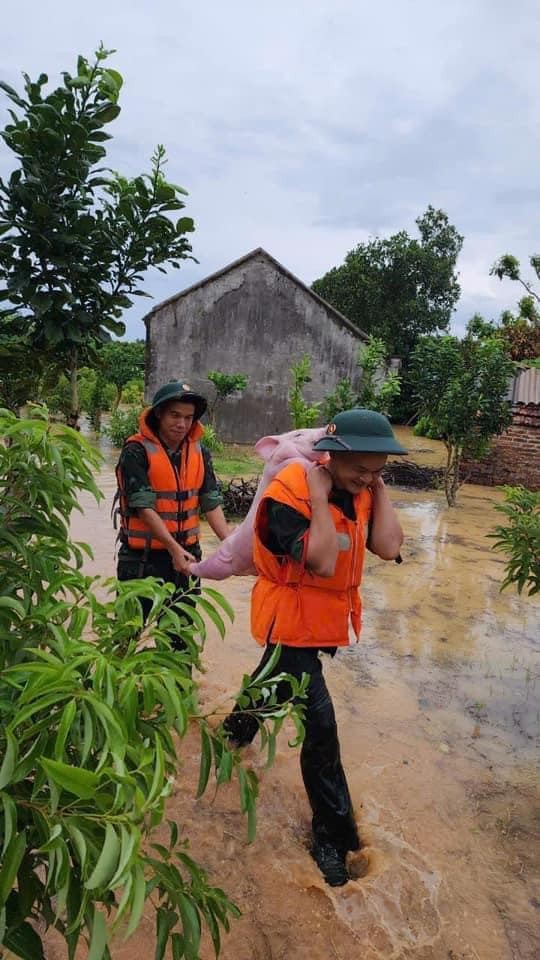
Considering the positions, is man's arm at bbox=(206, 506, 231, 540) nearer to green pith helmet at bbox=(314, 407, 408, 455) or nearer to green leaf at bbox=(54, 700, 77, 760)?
green pith helmet at bbox=(314, 407, 408, 455)

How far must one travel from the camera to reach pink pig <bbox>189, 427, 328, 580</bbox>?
2.74 meters

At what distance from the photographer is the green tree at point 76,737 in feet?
3.13

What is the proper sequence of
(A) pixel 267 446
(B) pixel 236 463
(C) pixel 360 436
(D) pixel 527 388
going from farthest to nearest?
1. (B) pixel 236 463
2. (D) pixel 527 388
3. (A) pixel 267 446
4. (C) pixel 360 436

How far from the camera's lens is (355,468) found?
8.32 ft

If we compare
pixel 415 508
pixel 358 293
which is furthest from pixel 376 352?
pixel 358 293

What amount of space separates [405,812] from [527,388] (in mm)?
11481

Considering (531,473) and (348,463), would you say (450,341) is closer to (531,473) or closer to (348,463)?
(531,473)

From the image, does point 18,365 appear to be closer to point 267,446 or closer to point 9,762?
point 267,446

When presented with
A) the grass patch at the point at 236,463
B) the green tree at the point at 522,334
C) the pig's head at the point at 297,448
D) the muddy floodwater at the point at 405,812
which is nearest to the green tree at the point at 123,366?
the grass patch at the point at 236,463

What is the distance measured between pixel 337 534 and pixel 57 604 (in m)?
1.44

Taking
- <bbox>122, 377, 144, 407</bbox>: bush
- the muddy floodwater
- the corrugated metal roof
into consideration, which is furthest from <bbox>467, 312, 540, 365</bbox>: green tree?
<bbox>122, 377, 144, 407</bbox>: bush

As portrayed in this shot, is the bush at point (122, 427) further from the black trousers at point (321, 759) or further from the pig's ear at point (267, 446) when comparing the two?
the black trousers at point (321, 759)

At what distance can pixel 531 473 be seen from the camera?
13.8 m

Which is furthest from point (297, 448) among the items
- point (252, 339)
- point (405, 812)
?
point (252, 339)
